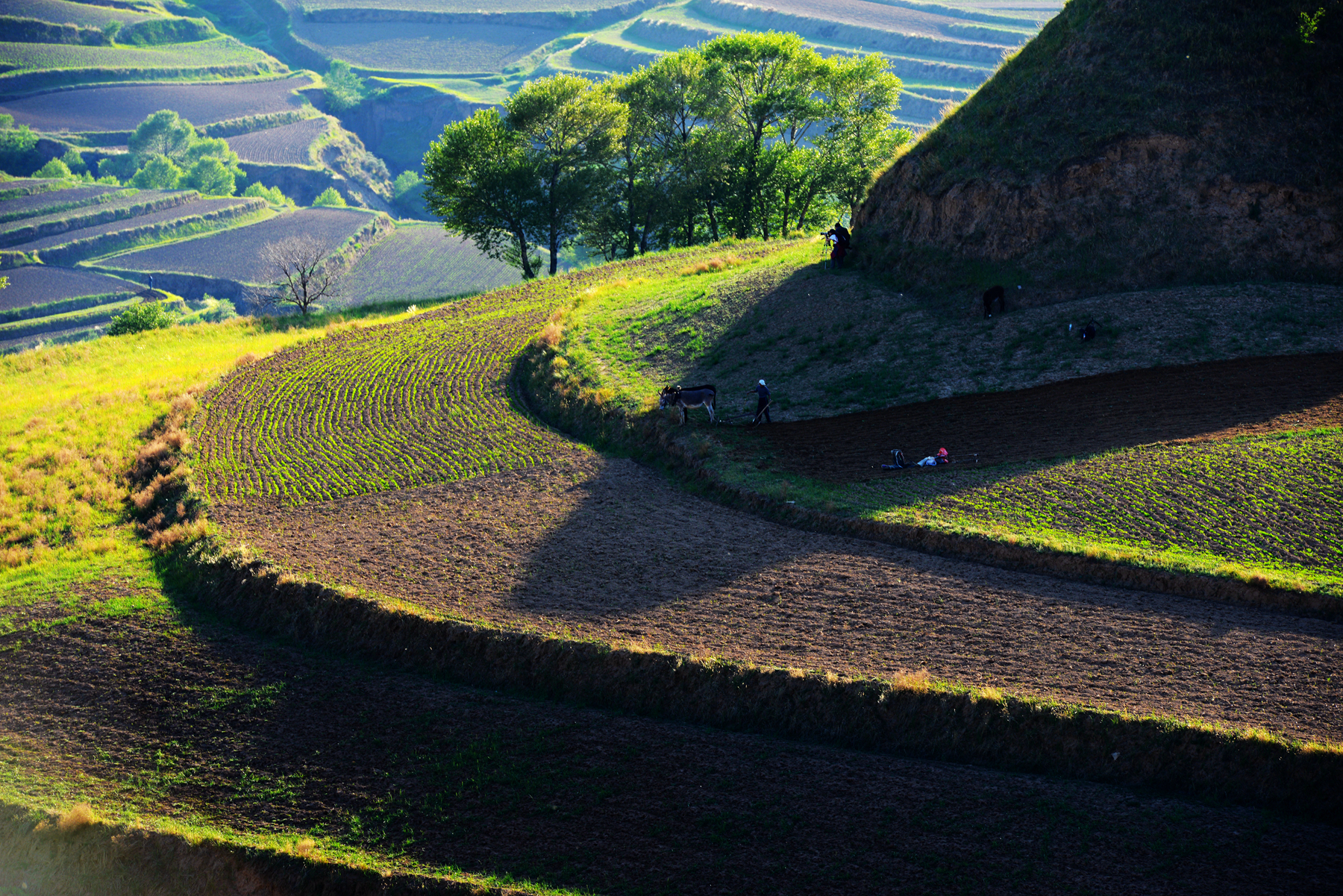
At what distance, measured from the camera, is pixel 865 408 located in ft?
118

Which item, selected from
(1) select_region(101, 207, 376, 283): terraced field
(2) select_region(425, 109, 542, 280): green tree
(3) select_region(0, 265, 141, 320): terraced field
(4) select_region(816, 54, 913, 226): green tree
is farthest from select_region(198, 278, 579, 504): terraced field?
(1) select_region(101, 207, 376, 283): terraced field

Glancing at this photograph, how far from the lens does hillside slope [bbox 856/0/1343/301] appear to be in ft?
128

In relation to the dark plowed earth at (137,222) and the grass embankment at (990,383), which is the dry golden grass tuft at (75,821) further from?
the dark plowed earth at (137,222)

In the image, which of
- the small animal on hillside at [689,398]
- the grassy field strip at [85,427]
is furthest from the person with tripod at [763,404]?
the grassy field strip at [85,427]

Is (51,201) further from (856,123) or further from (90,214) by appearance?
(856,123)

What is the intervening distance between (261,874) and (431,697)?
539cm

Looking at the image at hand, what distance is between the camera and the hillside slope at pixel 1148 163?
128ft

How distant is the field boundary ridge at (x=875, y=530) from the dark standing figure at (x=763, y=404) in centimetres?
316

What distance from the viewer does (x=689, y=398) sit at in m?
35.1

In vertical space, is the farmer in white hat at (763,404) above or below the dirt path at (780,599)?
above

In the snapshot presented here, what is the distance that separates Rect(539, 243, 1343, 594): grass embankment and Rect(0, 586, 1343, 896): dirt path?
872 centimetres

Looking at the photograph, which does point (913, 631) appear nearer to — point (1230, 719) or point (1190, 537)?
point (1230, 719)

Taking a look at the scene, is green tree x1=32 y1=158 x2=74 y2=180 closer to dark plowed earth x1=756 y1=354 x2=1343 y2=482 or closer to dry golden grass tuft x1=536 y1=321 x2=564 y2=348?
dry golden grass tuft x1=536 y1=321 x2=564 y2=348

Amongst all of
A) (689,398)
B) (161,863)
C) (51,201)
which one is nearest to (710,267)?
(689,398)
